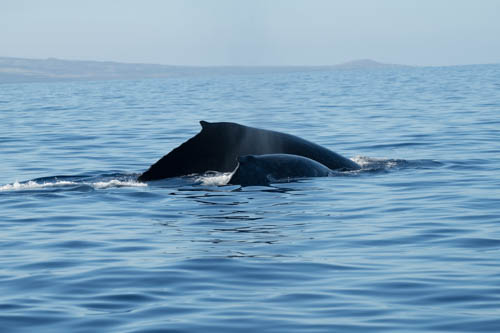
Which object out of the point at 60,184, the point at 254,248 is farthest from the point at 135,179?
the point at 254,248

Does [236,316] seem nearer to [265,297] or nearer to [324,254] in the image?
[265,297]

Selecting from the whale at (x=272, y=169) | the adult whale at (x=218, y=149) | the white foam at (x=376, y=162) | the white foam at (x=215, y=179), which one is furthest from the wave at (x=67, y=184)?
the white foam at (x=376, y=162)

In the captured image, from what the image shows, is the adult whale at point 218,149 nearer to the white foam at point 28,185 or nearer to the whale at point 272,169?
the whale at point 272,169

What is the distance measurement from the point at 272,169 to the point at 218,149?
3.28 ft

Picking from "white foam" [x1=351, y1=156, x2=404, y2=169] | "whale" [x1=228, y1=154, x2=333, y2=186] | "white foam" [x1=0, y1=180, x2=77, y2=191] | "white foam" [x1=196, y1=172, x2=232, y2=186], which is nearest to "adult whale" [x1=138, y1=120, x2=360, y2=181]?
"white foam" [x1=196, y1=172, x2=232, y2=186]

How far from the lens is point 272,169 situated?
14.7 m

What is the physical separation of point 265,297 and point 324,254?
189 centimetres

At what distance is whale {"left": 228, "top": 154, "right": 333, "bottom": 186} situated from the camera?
14.4 m

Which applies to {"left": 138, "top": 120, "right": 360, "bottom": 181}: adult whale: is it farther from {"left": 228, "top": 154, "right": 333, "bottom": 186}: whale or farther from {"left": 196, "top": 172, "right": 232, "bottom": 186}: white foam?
{"left": 228, "top": 154, "right": 333, "bottom": 186}: whale

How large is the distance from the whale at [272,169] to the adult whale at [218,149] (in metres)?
0.45

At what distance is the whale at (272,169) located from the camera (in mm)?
14367

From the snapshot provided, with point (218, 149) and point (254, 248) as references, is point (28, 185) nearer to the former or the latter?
point (218, 149)

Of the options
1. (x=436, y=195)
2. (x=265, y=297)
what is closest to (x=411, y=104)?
(x=436, y=195)

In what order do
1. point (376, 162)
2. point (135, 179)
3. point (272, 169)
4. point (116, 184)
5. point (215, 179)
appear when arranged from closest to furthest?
1. point (272, 169)
2. point (215, 179)
3. point (116, 184)
4. point (135, 179)
5. point (376, 162)
